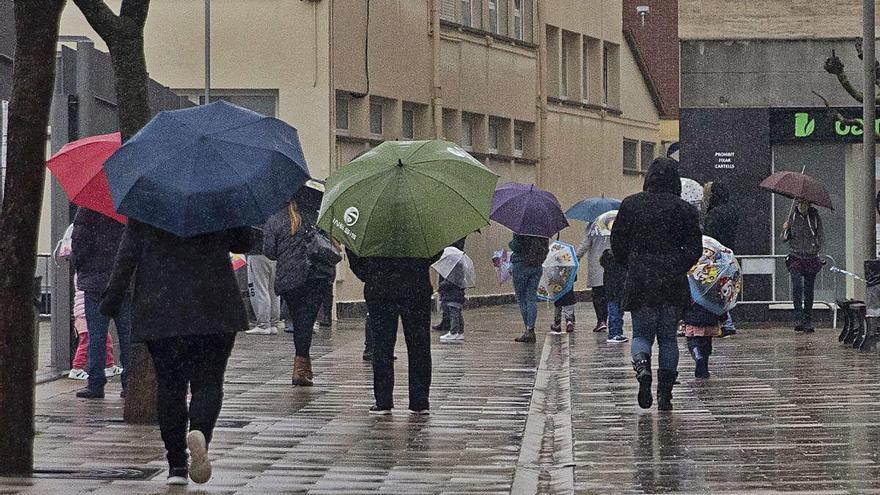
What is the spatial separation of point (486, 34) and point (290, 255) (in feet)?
85.6

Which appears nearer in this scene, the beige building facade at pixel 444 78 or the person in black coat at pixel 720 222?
the person in black coat at pixel 720 222

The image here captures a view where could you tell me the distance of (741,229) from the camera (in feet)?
95.4

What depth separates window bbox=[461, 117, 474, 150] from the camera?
4091 centimetres

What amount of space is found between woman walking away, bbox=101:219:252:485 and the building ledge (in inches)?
1164

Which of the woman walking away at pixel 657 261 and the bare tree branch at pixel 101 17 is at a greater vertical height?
the bare tree branch at pixel 101 17

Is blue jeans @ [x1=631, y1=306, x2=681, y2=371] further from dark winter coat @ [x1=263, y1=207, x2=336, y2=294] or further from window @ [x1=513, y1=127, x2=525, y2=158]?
window @ [x1=513, y1=127, x2=525, y2=158]

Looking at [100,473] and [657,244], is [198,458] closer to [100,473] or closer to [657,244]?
[100,473]

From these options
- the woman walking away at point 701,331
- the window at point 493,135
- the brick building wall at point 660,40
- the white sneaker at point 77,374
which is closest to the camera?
the woman walking away at point 701,331

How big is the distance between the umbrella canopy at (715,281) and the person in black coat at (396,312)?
11.9 ft

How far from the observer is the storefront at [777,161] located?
95.2 ft

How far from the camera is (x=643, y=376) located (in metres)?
13.6

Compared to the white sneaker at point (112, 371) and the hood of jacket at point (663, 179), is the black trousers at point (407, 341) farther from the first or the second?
the white sneaker at point (112, 371)

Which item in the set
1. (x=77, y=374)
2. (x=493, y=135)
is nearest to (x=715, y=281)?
(x=77, y=374)

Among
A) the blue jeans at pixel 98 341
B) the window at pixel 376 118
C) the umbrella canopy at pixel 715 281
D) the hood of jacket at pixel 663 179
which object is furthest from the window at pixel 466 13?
the hood of jacket at pixel 663 179
